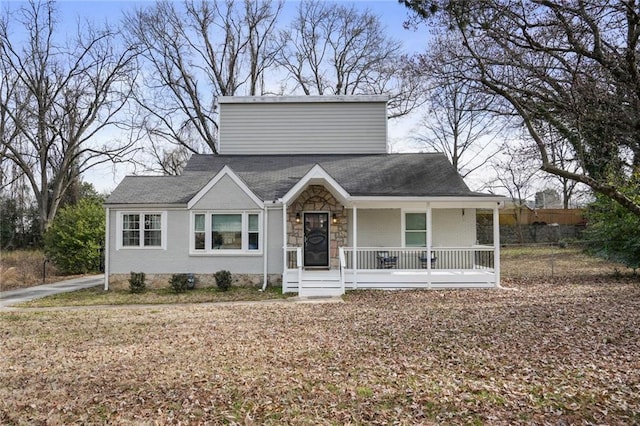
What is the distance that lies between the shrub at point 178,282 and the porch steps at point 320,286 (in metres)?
3.60

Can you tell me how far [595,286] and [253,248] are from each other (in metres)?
10.1

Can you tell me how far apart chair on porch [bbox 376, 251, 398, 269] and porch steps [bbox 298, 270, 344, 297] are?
1.89 metres

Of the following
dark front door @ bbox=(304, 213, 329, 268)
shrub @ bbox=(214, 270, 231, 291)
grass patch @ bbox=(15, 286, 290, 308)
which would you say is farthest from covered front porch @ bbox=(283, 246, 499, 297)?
shrub @ bbox=(214, 270, 231, 291)

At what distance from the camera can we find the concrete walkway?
12999 mm

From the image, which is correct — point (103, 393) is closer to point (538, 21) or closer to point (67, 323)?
point (67, 323)

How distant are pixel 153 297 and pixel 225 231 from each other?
2.91 meters

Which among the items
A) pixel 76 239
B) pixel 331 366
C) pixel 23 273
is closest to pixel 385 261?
pixel 331 366

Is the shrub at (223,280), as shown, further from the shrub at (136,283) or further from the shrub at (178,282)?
the shrub at (136,283)

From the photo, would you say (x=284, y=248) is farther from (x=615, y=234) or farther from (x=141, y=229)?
(x=615, y=234)

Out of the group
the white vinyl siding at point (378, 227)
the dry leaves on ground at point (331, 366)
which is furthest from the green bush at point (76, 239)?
the white vinyl siding at point (378, 227)

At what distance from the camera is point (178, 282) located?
44.6 ft

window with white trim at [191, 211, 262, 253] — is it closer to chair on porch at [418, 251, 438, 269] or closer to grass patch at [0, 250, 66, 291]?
chair on porch at [418, 251, 438, 269]

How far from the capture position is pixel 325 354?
657 centimetres

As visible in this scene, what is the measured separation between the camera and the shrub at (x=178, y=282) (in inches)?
535
